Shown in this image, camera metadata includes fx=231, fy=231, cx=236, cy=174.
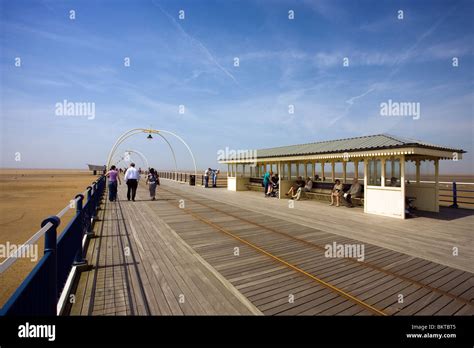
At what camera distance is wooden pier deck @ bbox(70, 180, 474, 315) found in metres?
3.31

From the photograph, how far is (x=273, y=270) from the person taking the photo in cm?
448

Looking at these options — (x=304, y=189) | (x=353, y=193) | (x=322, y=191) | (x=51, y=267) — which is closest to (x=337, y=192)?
(x=353, y=193)

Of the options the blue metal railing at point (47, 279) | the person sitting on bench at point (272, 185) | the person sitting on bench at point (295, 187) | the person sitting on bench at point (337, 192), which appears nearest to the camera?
the blue metal railing at point (47, 279)

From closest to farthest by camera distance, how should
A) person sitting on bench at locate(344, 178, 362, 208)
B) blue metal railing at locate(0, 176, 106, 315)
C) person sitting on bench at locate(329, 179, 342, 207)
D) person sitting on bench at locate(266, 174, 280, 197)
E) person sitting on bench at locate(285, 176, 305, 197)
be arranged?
blue metal railing at locate(0, 176, 106, 315) → person sitting on bench at locate(344, 178, 362, 208) → person sitting on bench at locate(329, 179, 342, 207) → person sitting on bench at locate(285, 176, 305, 197) → person sitting on bench at locate(266, 174, 280, 197)

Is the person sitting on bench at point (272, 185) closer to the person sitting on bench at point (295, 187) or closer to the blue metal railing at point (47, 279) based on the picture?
the person sitting on bench at point (295, 187)

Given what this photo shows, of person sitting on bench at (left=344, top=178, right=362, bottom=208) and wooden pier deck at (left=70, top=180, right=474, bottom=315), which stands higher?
person sitting on bench at (left=344, top=178, right=362, bottom=208)

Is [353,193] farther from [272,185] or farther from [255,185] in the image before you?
[255,185]

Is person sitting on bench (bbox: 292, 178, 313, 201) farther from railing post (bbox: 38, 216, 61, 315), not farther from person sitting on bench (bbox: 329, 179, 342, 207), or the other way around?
railing post (bbox: 38, 216, 61, 315)

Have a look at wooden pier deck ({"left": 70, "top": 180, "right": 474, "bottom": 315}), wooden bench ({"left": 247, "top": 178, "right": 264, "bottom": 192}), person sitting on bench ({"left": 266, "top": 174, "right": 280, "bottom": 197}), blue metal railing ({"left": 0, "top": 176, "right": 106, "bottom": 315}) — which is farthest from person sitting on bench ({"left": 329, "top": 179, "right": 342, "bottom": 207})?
blue metal railing ({"left": 0, "top": 176, "right": 106, "bottom": 315})

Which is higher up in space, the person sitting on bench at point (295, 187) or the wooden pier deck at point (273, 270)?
the person sitting on bench at point (295, 187)

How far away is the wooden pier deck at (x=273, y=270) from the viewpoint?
3.31 metres

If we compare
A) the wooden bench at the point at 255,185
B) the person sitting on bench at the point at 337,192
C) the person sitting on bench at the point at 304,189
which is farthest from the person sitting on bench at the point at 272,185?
the person sitting on bench at the point at 337,192

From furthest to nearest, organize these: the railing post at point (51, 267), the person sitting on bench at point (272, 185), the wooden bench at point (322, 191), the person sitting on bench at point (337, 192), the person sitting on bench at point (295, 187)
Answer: the person sitting on bench at point (272, 185) < the person sitting on bench at point (295, 187) < the wooden bench at point (322, 191) < the person sitting on bench at point (337, 192) < the railing post at point (51, 267)
